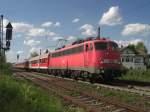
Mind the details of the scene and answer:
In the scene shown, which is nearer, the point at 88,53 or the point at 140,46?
the point at 88,53

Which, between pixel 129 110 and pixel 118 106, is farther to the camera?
pixel 118 106

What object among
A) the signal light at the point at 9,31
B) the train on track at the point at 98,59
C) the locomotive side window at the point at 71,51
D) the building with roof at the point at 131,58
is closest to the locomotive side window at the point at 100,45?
the train on track at the point at 98,59

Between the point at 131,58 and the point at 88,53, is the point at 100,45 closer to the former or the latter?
the point at 88,53

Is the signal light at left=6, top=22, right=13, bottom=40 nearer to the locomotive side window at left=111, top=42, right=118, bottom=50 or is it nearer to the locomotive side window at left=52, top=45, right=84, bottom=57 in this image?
the locomotive side window at left=111, top=42, right=118, bottom=50

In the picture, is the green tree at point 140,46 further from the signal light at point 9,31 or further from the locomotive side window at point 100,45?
the signal light at point 9,31

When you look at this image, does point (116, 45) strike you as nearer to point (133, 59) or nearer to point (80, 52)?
point (80, 52)

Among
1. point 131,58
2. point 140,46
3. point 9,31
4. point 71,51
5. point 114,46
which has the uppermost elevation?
point 140,46

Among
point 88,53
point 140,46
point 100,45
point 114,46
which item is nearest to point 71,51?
point 88,53

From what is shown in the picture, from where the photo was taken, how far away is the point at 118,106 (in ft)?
43.1

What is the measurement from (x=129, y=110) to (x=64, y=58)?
22.5m

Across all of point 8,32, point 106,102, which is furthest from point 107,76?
point 106,102

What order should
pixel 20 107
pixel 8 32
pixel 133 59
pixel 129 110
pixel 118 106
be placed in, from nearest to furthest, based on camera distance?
pixel 20 107, pixel 129 110, pixel 118 106, pixel 8 32, pixel 133 59

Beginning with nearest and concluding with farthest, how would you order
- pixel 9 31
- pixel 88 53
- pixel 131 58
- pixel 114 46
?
pixel 9 31 → pixel 114 46 → pixel 88 53 → pixel 131 58


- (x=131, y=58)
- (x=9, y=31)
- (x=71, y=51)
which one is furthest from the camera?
(x=131, y=58)
